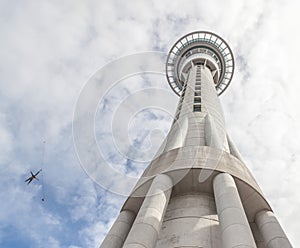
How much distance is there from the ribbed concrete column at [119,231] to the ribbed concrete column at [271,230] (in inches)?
337

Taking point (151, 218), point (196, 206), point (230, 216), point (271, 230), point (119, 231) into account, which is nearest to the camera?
point (230, 216)

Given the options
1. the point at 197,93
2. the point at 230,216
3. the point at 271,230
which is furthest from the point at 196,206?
the point at 197,93

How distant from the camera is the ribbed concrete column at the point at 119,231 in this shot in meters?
17.6

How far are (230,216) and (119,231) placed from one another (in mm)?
7910

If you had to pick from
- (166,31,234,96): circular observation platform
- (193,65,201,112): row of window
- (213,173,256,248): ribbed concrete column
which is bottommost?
(213,173,256,248): ribbed concrete column

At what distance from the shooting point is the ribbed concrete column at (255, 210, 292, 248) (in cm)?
1570

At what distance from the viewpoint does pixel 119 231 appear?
18.7m

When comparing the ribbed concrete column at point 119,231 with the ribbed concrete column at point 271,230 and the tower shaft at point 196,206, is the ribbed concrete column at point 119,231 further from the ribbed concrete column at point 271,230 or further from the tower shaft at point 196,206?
the ribbed concrete column at point 271,230

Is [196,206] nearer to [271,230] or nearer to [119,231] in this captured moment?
[271,230]

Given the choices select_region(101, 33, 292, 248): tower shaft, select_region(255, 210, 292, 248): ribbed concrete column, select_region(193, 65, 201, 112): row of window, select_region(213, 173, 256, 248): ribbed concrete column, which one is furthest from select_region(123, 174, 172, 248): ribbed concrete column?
select_region(193, 65, 201, 112): row of window

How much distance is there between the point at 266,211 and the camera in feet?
62.3

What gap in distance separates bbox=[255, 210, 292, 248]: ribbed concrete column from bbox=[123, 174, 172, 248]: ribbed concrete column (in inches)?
242

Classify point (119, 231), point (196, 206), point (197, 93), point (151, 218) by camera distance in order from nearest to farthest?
1. point (151, 218)
2. point (119, 231)
3. point (196, 206)
4. point (197, 93)

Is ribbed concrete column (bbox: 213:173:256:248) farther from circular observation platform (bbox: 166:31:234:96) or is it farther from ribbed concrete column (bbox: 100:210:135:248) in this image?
circular observation platform (bbox: 166:31:234:96)
